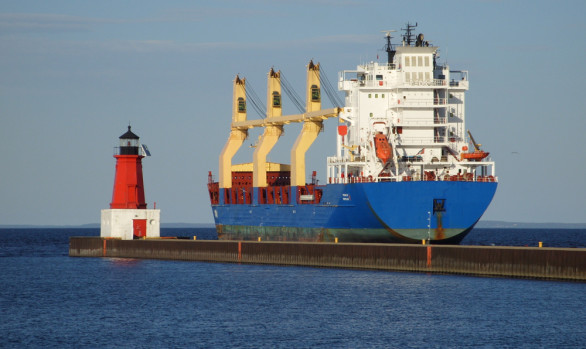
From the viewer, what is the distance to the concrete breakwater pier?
128 ft

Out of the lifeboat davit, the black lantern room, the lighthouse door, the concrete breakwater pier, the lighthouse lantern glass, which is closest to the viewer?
the concrete breakwater pier

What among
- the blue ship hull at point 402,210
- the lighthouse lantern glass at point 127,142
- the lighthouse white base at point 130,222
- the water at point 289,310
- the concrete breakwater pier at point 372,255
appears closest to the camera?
the water at point 289,310

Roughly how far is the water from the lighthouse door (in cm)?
1032

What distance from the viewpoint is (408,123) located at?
54.5 metres

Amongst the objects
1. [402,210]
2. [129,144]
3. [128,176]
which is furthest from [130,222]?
[402,210]

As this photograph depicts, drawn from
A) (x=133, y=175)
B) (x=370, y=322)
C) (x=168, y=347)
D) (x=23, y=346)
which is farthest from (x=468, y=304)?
(x=133, y=175)

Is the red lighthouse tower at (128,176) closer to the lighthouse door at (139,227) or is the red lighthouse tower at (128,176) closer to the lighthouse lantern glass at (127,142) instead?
the lighthouse lantern glass at (127,142)

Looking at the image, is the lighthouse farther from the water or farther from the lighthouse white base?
the water

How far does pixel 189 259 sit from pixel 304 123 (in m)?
12.9

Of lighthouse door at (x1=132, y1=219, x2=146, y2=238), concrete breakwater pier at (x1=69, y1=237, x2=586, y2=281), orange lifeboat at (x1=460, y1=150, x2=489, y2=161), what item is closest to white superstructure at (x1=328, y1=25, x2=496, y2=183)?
orange lifeboat at (x1=460, y1=150, x2=489, y2=161)

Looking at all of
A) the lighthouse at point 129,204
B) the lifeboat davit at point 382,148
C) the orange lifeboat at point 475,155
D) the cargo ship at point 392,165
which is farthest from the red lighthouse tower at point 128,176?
the orange lifeboat at point 475,155

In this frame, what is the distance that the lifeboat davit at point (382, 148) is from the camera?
172 ft

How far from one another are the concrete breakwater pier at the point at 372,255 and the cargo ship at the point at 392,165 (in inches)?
160

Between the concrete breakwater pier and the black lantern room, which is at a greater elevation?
the black lantern room
